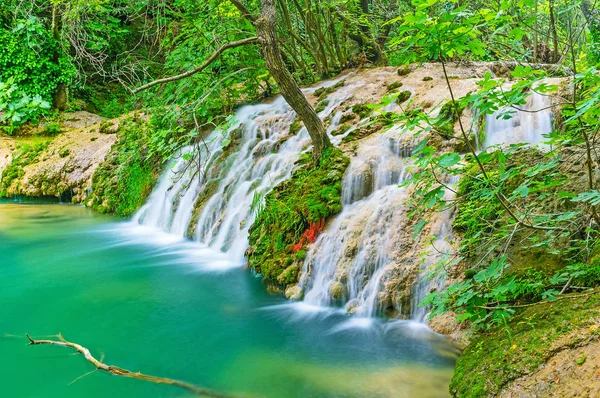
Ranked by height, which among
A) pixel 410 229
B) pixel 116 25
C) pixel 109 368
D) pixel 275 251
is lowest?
pixel 109 368

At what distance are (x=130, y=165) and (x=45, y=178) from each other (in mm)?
3512

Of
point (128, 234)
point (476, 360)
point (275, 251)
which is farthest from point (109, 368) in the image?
point (128, 234)

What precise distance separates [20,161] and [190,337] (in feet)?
36.4

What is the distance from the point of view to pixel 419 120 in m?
2.63

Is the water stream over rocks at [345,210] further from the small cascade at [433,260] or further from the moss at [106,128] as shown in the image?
the moss at [106,128]

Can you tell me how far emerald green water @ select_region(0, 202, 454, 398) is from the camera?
11.6 feet

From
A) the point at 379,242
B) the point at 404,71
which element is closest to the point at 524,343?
the point at 379,242

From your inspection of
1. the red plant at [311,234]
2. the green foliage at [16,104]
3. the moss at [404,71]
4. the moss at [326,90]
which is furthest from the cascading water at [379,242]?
the moss at [326,90]

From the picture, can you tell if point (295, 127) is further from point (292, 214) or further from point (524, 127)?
point (524, 127)

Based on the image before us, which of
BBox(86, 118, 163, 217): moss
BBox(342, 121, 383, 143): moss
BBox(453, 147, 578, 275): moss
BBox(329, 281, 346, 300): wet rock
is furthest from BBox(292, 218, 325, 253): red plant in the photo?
BBox(86, 118, 163, 217): moss

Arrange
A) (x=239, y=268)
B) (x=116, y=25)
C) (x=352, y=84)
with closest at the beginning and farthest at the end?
(x=239, y=268) < (x=352, y=84) < (x=116, y=25)

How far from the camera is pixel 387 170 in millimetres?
5820

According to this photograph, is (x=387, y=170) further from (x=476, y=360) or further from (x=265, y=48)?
(x=476, y=360)

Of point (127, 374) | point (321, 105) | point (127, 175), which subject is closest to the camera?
point (127, 374)
